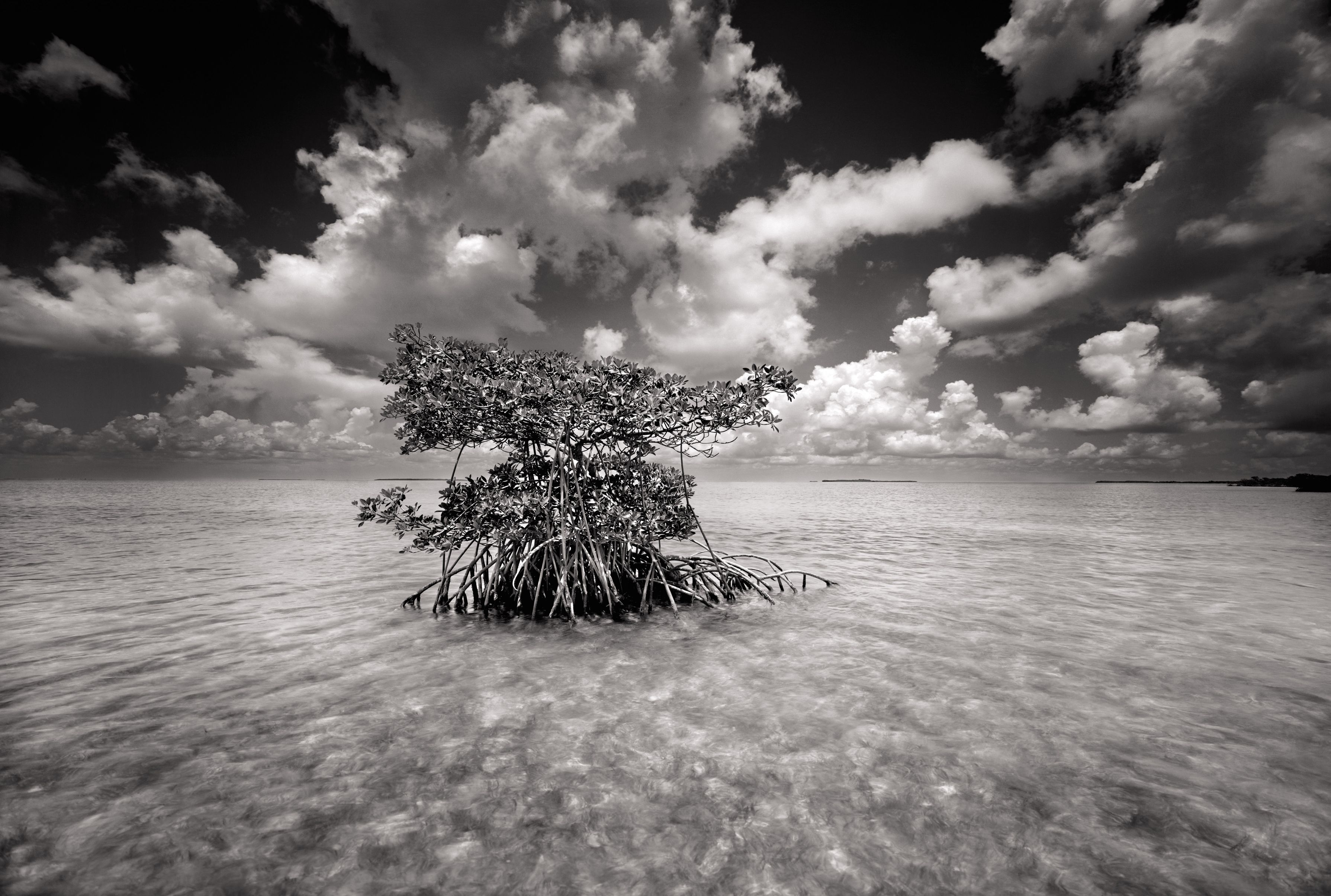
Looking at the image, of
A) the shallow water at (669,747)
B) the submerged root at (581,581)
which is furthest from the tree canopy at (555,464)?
the shallow water at (669,747)

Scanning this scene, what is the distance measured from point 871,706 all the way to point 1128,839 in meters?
2.76

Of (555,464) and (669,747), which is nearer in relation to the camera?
(669,747)

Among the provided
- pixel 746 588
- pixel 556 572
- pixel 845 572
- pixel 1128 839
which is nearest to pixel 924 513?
pixel 845 572

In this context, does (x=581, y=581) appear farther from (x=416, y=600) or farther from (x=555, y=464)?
(x=416, y=600)

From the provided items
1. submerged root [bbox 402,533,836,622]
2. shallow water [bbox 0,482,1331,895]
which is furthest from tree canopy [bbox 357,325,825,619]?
shallow water [bbox 0,482,1331,895]

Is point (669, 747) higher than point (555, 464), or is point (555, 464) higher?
point (555, 464)

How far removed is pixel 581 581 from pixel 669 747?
5567 mm

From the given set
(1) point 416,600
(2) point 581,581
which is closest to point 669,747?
(2) point 581,581

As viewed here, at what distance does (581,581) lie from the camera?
36.0ft

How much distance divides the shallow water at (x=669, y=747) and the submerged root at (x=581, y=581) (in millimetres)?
654

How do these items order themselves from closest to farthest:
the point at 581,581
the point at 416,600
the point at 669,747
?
the point at 669,747
the point at 581,581
the point at 416,600

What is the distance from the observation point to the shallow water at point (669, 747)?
3.87 metres

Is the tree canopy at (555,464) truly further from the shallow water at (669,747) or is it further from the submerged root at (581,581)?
the shallow water at (669,747)

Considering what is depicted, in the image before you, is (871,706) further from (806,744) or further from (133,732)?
(133,732)
